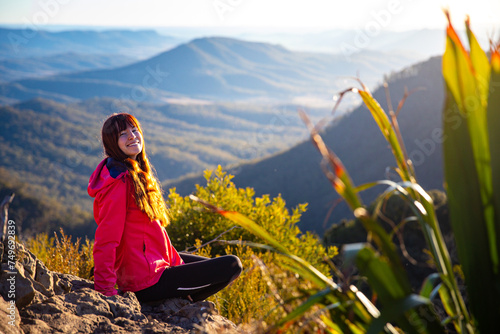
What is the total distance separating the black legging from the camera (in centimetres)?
246

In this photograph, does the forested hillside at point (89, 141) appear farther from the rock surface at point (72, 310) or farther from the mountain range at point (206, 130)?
the rock surface at point (72, 310)

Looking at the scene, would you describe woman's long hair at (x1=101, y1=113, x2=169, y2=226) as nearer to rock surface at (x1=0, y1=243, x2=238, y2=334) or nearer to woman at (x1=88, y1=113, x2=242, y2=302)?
woman at (x1=88, y1=113, x2=242, y2=302)

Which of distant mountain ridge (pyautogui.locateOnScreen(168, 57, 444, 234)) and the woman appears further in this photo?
distant mountain ridge (pyautogui.locateOnScreen(168, 57, 444, 234))

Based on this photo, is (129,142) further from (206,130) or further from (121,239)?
(206,130)

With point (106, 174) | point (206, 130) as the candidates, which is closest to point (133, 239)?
point (106, 174)

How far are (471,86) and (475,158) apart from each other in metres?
0.19

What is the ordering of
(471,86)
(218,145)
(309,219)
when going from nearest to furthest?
(471,86)
(309,219)
(218,145)

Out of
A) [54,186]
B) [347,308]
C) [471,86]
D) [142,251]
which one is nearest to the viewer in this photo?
[471,86]

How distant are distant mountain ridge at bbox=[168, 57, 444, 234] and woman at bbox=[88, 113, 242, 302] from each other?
27426 millimetres

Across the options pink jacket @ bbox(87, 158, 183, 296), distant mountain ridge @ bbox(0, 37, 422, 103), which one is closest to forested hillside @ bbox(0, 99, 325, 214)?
distant mountain ridge @ bbox(0, 37, 422, 103)

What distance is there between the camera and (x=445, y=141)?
1.17 metres

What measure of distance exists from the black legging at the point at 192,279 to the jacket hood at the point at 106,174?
60 cm

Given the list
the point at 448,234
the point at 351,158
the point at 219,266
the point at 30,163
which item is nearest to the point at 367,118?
the point at 351,158

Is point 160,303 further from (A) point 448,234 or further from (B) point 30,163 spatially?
(B) point 30,163
